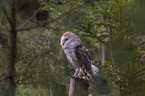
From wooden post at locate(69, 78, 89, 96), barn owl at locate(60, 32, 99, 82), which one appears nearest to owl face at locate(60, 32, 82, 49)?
barn owl at locate(60, 32, 99, 82)

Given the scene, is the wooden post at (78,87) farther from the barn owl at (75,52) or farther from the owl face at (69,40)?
the owl face at (69,40)

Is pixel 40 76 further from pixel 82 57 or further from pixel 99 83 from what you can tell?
pixel 82 57

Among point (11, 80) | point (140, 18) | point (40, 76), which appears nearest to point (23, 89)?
point (40, 76)

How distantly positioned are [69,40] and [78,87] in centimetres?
71

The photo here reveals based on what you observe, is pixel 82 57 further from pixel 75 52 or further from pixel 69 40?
pixel 69 40

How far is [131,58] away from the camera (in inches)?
37.7

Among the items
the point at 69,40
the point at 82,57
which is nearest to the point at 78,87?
the point at 82,57

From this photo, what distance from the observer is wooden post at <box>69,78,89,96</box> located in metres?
1.55

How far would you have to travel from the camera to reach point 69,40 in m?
2.10

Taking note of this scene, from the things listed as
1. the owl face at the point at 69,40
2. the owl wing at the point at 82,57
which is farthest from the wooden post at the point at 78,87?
the owl face at the point at 69,40

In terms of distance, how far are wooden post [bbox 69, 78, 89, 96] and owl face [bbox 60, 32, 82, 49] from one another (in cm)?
60

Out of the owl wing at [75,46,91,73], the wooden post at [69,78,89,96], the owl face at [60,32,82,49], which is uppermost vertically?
the owl face at [60,32,82,49]

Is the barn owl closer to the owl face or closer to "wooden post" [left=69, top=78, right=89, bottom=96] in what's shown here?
the owl face

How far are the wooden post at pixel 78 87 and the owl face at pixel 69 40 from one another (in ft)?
1.97
